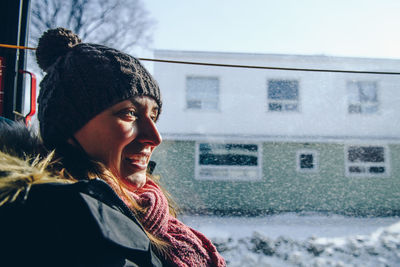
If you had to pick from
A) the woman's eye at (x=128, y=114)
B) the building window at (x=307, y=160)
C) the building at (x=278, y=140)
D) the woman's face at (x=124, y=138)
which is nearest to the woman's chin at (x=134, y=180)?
the woman's face at (x=124, y=138)

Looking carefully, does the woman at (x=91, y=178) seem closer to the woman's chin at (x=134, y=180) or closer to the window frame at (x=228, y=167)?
the woman's chin at (x=134, y=180)

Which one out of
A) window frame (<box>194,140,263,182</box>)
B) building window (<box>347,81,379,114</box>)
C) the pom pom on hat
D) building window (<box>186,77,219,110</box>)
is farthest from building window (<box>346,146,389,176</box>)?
the pom pom on hat

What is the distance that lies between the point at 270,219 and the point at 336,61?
2455mm

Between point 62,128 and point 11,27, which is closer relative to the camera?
point 62,128

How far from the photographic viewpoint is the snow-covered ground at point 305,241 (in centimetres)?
258

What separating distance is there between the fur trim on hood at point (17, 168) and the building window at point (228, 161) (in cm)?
403

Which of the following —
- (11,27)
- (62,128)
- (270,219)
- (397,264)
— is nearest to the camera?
(62,128)

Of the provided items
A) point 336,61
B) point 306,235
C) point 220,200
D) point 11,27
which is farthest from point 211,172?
point 11,27

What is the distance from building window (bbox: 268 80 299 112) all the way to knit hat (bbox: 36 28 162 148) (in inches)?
138

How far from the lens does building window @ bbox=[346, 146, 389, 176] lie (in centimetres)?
451

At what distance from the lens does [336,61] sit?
252cm

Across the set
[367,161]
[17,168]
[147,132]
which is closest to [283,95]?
[367,161]

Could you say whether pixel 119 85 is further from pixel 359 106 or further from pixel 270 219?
pixel 359 106

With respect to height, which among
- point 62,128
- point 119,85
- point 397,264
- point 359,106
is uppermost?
point 359,106
